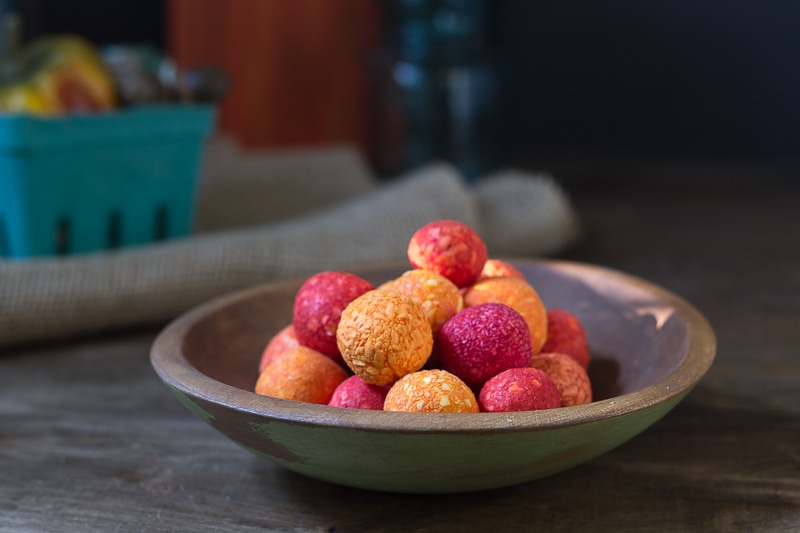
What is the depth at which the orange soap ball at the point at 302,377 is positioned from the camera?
1.69 feet

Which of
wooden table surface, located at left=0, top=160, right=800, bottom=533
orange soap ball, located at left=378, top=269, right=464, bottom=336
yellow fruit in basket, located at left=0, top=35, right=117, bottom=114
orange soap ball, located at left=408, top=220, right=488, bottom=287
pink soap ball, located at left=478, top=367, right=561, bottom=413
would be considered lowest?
wooden table surface, located at left=0, top=160, right=800, bottom=533

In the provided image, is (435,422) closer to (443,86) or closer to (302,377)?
(302,377)

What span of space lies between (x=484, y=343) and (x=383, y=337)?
65 millimetres

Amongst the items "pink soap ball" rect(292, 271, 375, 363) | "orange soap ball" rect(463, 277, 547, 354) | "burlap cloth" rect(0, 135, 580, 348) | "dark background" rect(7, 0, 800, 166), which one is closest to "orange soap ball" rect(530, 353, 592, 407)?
"orange soap ball" rect(463, 277, 547, 354)

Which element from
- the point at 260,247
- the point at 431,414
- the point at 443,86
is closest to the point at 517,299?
the point at 431,414

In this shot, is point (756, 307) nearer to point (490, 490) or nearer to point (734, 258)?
point (734, 258)

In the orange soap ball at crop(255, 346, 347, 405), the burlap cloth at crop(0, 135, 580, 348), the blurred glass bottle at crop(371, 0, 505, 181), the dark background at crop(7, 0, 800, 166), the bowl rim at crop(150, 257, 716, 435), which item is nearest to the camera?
the bowl rim at crop(150, 257, 716, 435)

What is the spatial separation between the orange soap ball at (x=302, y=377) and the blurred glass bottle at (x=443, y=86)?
1.20m

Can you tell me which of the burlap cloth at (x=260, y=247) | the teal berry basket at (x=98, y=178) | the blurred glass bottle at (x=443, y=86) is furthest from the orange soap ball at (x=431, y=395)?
the blurred glass bottle at (x=443, y=86)

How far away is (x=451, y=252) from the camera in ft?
1.87

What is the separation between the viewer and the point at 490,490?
534mm

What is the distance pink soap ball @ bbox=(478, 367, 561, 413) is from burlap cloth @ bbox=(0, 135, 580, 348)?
49 cm

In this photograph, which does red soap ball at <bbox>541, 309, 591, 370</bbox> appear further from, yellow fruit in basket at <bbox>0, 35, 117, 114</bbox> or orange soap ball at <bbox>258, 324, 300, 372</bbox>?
yellow fruit in basket at <bbox>0, 35, 117, 114</bbox>

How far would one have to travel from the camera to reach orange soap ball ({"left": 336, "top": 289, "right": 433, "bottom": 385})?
48 cm
